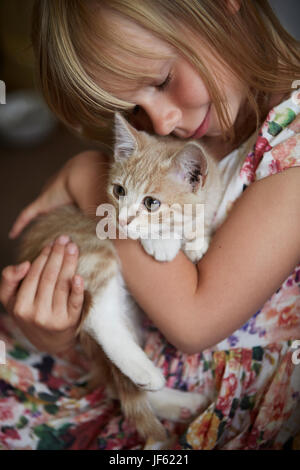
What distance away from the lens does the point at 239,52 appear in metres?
0.96

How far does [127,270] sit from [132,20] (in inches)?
23.0

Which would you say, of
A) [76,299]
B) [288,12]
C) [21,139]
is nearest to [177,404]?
[76,299]

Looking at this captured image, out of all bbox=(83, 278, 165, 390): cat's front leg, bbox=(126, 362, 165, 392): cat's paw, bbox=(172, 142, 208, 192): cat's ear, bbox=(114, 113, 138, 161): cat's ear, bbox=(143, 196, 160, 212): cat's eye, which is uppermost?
bbox=(114, 113, 138, 161): cat's ear

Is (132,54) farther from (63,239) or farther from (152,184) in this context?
(63,239)

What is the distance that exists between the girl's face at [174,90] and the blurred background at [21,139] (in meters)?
1.26

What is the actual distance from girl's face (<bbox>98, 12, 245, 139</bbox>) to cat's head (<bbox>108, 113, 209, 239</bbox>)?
0.07 m

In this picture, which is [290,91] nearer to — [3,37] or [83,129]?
[83,129]

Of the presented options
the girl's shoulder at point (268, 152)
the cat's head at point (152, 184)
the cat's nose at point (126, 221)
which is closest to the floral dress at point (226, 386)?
the girl's shoulder at point (268, 152)

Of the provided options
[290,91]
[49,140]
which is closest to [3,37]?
[49,140]

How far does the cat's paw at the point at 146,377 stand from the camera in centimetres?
99

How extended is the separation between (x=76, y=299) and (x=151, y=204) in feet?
0.99

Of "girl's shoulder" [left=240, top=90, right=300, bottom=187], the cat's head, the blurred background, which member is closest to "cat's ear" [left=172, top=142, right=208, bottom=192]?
the cat's head

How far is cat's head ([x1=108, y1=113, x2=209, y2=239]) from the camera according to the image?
3.32ft

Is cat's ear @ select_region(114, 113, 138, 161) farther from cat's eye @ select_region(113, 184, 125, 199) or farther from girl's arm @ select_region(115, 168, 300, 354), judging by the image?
girl's arm @ select_region(115, 168, 300, 354)
